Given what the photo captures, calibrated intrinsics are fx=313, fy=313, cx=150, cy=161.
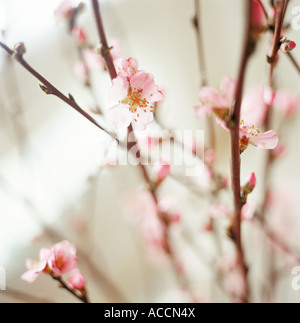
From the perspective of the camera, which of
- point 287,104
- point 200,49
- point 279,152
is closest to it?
point 200,49

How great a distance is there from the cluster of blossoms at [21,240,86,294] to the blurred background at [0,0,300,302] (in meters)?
0.16

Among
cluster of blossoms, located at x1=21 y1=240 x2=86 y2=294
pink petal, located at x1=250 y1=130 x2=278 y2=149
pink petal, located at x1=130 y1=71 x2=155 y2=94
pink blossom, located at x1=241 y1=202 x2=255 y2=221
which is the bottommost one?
cluster of blossoms, located at x1=21 y1=240 x2=86 y2=294

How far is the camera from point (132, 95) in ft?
1.43

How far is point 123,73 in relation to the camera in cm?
40

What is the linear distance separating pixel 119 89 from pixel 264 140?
20 centimetres

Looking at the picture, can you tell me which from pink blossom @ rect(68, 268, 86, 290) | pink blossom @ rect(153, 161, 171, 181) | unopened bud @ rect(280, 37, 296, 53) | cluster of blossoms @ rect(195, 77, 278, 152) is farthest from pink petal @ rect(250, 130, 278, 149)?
pink blossom @ rect(68, 268, 86, 290)

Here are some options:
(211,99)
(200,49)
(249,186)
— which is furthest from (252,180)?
(200,49)

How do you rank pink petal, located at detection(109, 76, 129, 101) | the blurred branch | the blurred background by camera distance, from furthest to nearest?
the blurred background < pink petal, located at detection(109, 76, 129, 101) < the blurred branch

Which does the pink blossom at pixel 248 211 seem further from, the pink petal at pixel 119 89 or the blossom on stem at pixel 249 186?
the pink petal at pixel 119 89

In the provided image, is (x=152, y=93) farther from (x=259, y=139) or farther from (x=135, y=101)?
(x=259, y=139)

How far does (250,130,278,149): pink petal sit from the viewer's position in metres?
0.39

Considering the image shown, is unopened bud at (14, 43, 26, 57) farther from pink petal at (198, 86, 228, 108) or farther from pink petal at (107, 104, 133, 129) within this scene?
pink petal at (198, 86, 228, 108)

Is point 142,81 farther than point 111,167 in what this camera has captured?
No
